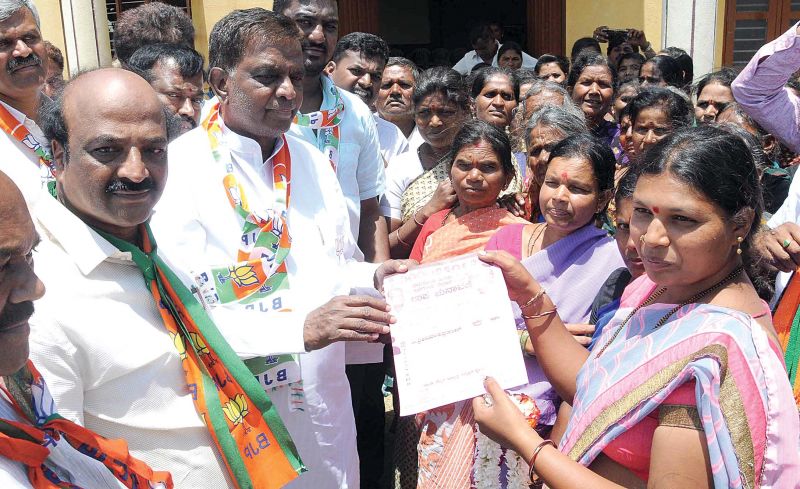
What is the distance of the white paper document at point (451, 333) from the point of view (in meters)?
2.18

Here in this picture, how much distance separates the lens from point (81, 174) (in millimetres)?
1907

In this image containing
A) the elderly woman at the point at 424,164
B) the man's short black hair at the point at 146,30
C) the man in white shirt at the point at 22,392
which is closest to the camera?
the man in white shirt at the point at 22,392

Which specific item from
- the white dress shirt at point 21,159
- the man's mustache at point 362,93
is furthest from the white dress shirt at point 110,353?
the man's mustache at point 362,93

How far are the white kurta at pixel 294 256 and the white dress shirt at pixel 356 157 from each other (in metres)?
0.82

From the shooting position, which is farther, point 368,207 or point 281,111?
point 368,207

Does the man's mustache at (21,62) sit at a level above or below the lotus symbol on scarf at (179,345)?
above

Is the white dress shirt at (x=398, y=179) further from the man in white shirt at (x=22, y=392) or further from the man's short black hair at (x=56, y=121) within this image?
the man in white shirt at (x=22, y=392)

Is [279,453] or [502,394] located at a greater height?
[502,394]

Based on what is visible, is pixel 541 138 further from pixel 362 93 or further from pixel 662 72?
pixel 662 72

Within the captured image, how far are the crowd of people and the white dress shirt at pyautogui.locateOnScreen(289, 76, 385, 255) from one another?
12mm

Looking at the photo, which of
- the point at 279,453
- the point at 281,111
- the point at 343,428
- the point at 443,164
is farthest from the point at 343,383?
the point at 443,164

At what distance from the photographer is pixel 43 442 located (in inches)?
54.9

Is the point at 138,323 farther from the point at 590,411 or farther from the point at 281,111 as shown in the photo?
the point at 590,411

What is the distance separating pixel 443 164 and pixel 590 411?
2582 mm
